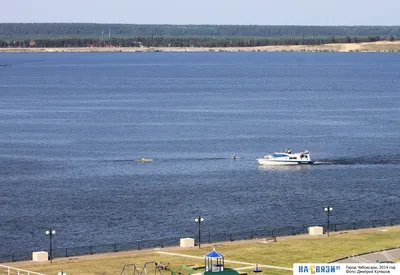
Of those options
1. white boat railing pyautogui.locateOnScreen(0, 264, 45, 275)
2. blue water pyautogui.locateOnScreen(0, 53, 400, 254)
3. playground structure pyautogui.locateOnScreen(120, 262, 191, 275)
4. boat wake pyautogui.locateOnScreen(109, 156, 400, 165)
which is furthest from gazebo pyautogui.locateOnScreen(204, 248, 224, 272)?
boat wake pyautogui.locateOnScreen(109, 156, 400, 165)

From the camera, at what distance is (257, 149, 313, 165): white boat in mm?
157500

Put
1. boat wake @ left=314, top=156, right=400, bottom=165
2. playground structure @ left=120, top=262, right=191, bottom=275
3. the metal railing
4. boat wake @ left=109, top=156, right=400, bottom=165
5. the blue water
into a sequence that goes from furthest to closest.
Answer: boat wake @ left=109, top=156, right=400, bottom=165
boat wake @ left=314, top=156, right=400, bottom=165
the blue water
the metal railing
playground structure @ left=120, top=262, right=191, bottom=275

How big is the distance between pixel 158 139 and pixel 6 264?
320 ft

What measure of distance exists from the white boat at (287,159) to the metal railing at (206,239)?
44.2m

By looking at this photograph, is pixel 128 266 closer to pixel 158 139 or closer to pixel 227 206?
pixel 227 206

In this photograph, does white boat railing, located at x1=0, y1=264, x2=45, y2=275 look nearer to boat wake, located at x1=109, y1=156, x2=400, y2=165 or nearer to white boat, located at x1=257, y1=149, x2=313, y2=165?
boat wake, located at x1=109, y1=156, x2=400, y2=165

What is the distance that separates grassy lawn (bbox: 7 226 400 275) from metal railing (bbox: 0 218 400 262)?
458 cm

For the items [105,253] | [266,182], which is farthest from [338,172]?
[105,253]

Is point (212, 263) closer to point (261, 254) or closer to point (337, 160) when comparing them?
point (261, 254)

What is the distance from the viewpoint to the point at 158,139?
18425 cm

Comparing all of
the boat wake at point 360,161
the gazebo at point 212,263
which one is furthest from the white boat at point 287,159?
the gazebo at point 212,263

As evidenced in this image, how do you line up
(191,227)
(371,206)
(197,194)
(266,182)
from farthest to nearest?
1. (266,182)
2. (197,194)
3. (371,206)
4. (191,227)

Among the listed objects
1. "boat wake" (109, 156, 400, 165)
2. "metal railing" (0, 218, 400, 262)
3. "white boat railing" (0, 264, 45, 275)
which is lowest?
"metal railing" (0, 218, 400, 262)

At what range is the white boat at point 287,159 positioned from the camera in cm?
15750
